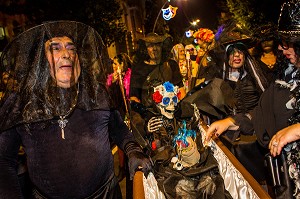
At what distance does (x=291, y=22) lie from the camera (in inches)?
85.9

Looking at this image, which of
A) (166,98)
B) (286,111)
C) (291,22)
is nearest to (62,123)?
(166,98)

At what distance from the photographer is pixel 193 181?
8.57ft

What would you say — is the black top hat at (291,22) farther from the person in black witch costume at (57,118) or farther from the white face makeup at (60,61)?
the white face makeup at (60,61)

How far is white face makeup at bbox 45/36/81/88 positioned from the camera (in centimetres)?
235

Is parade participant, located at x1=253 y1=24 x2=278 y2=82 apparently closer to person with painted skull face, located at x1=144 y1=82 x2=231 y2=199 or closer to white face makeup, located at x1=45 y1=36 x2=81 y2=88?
person with painted skull face, located at x1=144 y1=82 x2=231 y2=199

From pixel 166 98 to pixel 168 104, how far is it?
2.8 inches

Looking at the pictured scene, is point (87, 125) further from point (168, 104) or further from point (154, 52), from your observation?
point (154, 52)

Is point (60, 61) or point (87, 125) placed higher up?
point (60, 61)

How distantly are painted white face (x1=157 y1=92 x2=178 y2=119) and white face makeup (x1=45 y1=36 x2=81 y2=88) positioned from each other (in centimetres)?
125

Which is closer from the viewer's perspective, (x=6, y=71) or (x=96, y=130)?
(x=6, y=71)

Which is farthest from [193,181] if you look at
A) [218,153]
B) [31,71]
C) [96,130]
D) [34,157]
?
[31,71]

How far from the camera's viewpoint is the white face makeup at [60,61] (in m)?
2.35

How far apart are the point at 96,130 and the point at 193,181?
91 cm

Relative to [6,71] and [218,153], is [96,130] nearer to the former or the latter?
[6,71]
